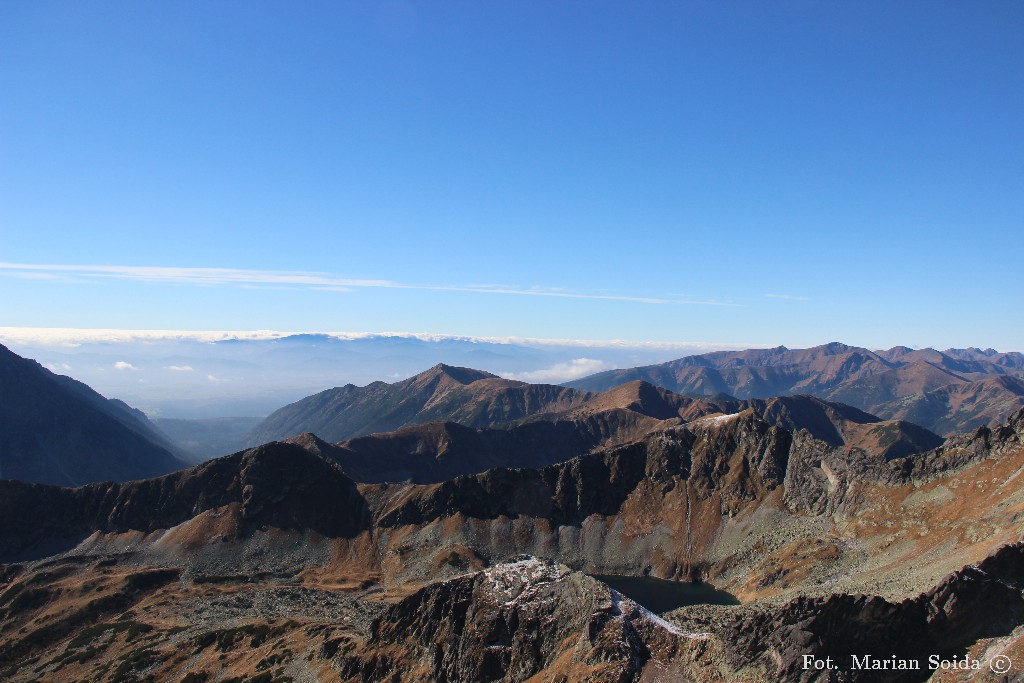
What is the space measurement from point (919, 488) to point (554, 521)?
320 feet

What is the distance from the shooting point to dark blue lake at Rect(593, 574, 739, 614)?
136 metres

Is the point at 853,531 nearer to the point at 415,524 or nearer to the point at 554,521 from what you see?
the point at 554,521

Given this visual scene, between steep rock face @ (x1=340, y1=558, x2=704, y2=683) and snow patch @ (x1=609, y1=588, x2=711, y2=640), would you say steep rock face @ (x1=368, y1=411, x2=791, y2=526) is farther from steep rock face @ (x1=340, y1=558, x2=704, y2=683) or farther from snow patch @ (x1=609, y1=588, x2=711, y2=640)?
snow patch @ (x1=609, y1=588, x2=711, y2=640)

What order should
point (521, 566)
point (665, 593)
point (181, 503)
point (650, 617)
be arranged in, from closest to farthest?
point (650, 617)
point (521, 566)
point (665, 593)
point (181, 503)

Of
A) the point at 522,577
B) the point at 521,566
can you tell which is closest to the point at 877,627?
the point at 522,577

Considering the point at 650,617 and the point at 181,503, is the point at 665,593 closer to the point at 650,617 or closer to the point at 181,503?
the point at 650,617

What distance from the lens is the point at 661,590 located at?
149875 mm

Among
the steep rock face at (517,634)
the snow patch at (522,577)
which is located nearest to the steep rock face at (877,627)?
the steep rock face at (517,634)

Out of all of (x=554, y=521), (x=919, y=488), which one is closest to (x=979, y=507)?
(x=919, y=488)

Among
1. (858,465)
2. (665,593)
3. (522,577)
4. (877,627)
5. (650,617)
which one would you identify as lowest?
(665,593)

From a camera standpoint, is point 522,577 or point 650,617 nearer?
point 650,617

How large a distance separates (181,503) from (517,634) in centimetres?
15372

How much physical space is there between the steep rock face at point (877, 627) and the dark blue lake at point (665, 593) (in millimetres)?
75009

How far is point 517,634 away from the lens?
244ft
